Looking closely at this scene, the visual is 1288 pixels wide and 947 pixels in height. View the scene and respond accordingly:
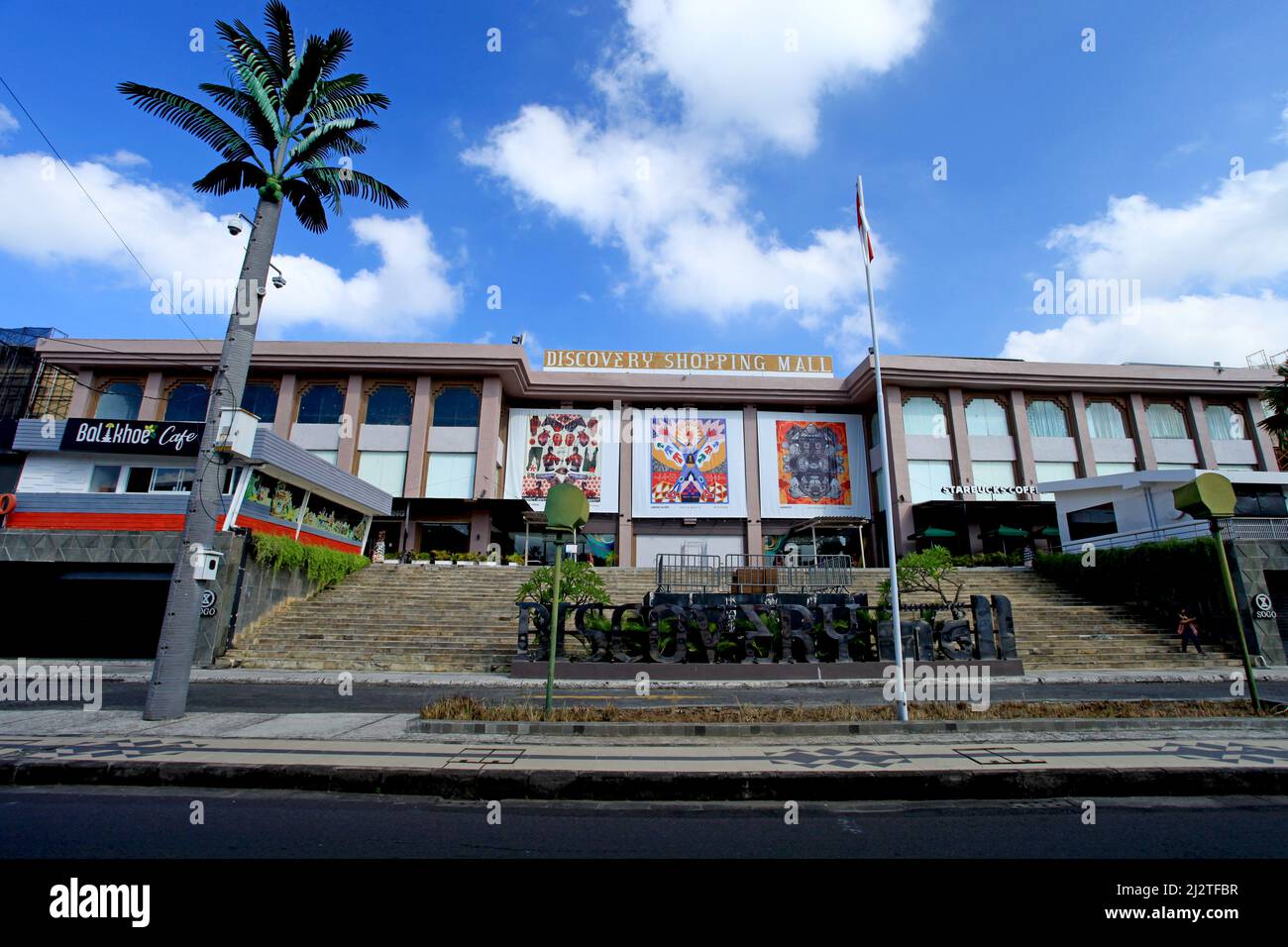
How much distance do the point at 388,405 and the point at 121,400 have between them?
15.7 m

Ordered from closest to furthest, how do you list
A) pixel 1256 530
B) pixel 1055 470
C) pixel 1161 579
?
1. pixel 1256 530
2. pixel 1161 579
3. pixel 1055 470

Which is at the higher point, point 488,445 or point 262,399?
point 262,399

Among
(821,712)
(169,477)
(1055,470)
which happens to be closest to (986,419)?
(1055,470)

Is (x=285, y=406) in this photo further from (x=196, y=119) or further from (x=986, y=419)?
(x=986, y=419)

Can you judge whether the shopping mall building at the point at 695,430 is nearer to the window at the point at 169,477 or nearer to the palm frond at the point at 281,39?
the window at the point at 169,477

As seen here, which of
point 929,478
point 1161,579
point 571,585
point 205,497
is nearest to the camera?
point 205,497

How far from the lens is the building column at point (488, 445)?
3263 centimetres

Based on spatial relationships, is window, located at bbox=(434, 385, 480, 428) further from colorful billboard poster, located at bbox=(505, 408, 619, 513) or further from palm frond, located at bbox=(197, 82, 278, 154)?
palm frond, located at bbox=(197, 82, 278, 154)

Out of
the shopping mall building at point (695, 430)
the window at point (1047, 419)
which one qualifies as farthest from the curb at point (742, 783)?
the window at point (1047, 419)

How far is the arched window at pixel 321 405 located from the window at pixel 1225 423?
2021 inches

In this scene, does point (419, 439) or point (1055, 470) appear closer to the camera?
point (419, 439)

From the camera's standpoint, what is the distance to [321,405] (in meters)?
34.6
